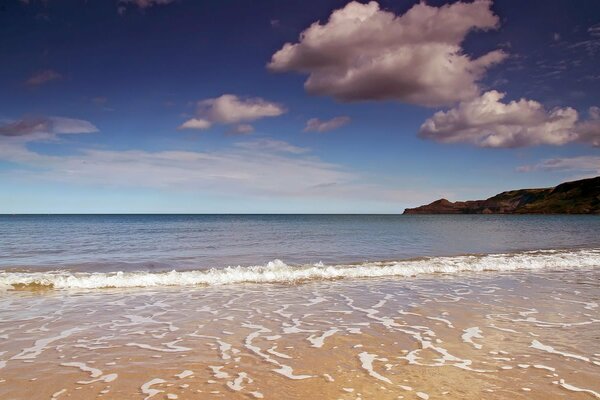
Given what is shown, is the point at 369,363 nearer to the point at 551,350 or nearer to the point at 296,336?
the point at 296,336

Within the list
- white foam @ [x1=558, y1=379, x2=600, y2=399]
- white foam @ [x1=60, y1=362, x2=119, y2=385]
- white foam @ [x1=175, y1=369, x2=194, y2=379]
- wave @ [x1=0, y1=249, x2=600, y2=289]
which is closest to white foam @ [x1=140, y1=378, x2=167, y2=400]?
white foam @ [x1=175, y1=369, x2=194, y2=379]

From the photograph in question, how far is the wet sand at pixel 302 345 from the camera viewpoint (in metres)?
6.11

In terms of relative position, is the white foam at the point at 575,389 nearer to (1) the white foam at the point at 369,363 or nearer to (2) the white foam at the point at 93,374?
(1) the white foam at the point at 369,363

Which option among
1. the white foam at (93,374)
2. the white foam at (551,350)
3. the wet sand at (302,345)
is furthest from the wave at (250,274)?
the white foam at (551,350)

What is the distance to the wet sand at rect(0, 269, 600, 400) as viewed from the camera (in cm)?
611

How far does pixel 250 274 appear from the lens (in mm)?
18453

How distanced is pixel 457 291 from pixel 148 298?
11.0 metres

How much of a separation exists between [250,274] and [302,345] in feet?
34.1

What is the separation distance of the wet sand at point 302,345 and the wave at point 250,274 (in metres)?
2.17

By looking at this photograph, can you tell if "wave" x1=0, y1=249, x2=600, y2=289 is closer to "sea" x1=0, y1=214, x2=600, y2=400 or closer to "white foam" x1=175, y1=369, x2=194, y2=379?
"sea" x1=0, y1=214, x2=600, y2=400

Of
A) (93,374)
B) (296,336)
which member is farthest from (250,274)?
(93,374)

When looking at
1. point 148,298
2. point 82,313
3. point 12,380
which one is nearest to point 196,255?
point 148,298

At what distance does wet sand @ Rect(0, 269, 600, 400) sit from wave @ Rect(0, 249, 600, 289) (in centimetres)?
217

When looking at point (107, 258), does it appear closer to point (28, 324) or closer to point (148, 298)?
point (148, 298)
